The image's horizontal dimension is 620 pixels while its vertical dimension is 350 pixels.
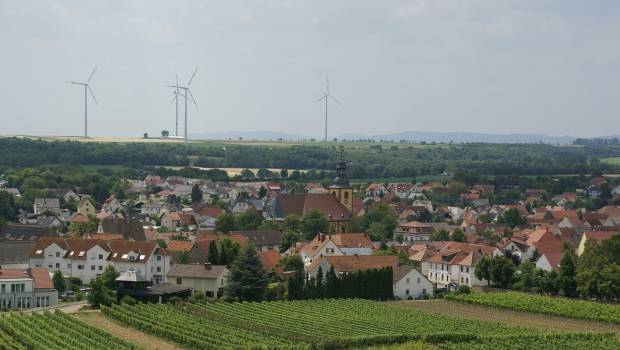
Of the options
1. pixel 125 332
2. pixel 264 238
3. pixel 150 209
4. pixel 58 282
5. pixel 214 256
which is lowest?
pixel 150 209

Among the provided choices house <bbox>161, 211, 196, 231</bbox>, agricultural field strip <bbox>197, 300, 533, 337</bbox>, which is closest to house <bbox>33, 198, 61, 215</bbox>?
house <bbox>161, 211, 196, 231</bbox>

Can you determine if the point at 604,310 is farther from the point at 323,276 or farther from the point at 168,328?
the point at 168,328

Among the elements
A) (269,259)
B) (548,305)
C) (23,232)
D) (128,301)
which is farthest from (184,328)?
(23,232)

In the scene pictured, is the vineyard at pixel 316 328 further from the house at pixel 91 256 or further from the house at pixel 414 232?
the house at pixel 414 232

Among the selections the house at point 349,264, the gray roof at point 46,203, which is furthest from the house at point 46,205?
the house at point 349,264

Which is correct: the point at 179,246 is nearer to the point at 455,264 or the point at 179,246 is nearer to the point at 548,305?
the point at 455,264

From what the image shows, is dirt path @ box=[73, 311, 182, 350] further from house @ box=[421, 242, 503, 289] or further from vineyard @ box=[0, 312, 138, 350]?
house @ box=[421, 242, 503, 289]
